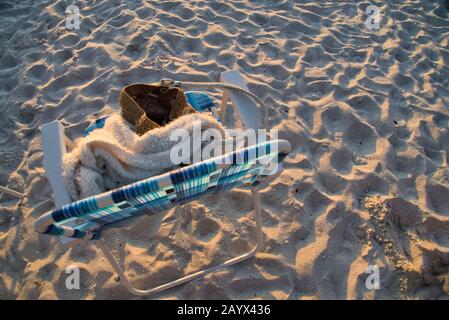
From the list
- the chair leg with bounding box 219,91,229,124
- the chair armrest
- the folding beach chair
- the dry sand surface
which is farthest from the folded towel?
the dry sand surface

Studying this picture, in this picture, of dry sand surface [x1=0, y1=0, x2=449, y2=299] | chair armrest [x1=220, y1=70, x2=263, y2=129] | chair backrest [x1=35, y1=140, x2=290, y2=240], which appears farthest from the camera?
dry sand surface [x1=0, y1=0, x2=449, y2=299]

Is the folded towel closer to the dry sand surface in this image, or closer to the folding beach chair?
the folding beach chair

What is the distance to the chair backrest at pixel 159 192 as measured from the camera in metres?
1.14

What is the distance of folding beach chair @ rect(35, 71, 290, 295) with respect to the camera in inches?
45.1

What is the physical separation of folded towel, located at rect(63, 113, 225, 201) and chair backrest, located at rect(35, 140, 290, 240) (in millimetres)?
156

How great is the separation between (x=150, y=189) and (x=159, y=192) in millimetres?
104

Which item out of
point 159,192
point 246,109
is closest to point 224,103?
point 246,109

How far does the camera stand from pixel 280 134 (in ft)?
9.04

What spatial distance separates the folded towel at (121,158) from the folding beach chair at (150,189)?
0.11m

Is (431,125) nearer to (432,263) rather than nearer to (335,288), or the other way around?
(432,263)

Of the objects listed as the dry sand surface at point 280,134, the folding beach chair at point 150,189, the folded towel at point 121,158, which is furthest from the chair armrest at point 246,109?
the dry sand surface at point 280,134

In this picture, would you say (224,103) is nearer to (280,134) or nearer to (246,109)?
(246,109)

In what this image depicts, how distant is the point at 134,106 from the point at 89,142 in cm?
31
